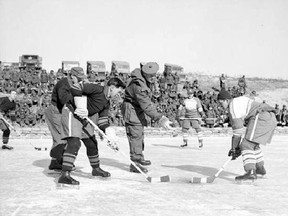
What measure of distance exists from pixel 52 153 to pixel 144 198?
8.61ft

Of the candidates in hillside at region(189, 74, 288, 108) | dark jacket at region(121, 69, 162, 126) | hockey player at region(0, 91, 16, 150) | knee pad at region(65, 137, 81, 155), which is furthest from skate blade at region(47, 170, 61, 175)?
hillside at region(189, 74, 288, 108)

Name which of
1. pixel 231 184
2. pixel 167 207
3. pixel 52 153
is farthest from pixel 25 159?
pixel 167 207

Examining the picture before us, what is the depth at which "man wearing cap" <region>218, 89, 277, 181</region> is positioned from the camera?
6.60 metres

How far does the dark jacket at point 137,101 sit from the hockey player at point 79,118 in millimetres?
806

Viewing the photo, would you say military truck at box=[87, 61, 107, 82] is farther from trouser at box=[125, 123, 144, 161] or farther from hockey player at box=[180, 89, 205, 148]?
trouser at box=[125, 123, 144, 161]

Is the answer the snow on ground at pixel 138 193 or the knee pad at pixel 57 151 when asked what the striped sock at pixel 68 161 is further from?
the knee pad at pixel 57 151

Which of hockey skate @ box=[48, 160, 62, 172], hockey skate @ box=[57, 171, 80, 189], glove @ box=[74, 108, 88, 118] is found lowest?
Result: hockey skate @ box=[48, 160, 62, 172]

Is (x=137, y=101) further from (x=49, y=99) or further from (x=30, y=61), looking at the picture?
(x=30, y=61)

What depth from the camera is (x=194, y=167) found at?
863cm

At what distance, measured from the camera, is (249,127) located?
22.0 ft

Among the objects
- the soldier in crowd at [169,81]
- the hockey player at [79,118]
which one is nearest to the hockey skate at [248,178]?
the hockey player at [79,118]

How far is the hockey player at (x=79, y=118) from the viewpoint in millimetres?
6078

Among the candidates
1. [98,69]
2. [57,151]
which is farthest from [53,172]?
[98,69]

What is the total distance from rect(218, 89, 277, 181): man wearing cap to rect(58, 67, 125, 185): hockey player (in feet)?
5.99
